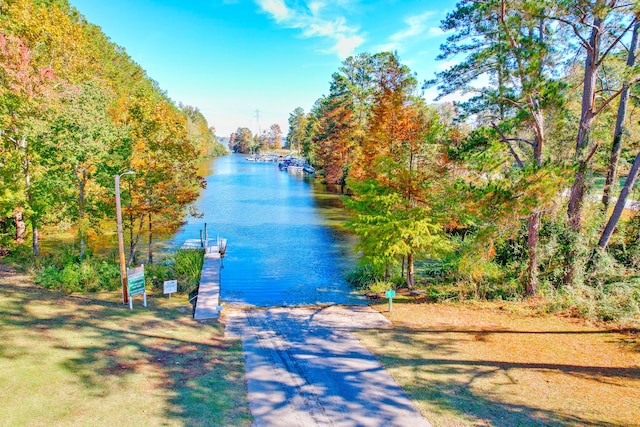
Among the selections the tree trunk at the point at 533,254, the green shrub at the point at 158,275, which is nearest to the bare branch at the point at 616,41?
the tree trunk at the point at 533,254

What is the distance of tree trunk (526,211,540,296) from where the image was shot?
1169 centimetres

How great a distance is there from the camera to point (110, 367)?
7520 millimetres

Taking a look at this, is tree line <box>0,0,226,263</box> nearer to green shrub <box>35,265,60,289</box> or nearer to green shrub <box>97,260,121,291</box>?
green shrub <box>97,260,121,291</box>

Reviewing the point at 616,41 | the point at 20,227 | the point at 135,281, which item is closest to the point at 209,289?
the point at 135,281

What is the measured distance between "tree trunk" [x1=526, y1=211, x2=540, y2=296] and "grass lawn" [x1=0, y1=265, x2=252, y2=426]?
937cm

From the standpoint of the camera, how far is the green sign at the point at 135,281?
11352 mm

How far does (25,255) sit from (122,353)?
11572 millimetres

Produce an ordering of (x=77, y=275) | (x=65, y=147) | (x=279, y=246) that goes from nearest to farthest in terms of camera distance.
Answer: (x=77, y=275) → (x=65, y=147) → (x=279, y=246)

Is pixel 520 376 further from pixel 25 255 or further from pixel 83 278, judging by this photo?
pixel 25 255

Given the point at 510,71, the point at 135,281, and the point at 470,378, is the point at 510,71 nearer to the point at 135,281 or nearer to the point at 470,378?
the point at 470,378

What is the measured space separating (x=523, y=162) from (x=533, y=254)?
3377 millimetres

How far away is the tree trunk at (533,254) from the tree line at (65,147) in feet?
46.3

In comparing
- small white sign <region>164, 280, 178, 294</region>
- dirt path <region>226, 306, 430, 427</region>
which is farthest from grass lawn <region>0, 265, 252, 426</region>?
small white sign <region>164, 280, 178, 294</region>

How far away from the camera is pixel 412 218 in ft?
44.5
